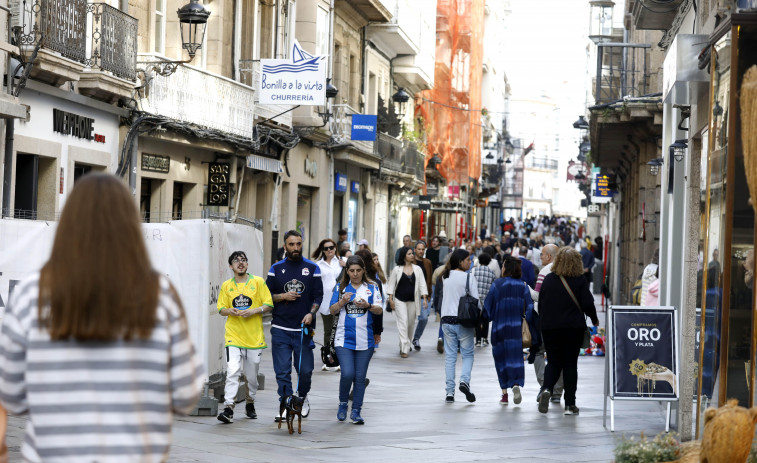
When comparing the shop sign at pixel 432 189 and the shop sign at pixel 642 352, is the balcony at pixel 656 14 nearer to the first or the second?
the shop sign at pixel 642 352

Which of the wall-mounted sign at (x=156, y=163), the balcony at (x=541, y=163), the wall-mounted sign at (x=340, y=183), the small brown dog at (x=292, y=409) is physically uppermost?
the balcony at (x=541, y=163)

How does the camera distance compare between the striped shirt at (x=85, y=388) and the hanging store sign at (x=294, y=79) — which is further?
the hanging store sign at (x=294, y=79)

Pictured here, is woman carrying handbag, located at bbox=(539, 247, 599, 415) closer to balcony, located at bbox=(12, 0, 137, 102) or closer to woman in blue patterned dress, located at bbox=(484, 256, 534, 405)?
woman in blue patterned dress, located at bbox=(484, 256, 534, 405)

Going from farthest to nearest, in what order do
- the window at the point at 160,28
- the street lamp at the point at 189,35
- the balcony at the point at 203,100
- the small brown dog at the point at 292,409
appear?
the window at the point at 160,28 → the balcony at the point at 203,100 → the street lamp at the point at 189,35 → the small brown dog at the point at 292,409

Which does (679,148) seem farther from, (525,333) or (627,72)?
(627,72)

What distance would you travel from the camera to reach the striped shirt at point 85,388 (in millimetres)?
3541

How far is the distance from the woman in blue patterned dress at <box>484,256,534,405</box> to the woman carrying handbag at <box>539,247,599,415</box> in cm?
76

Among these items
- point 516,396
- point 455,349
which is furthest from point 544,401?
point 455,349

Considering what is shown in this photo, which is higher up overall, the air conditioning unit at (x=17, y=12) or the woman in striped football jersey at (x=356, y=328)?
the air conditioning unit at (x=17, y=12)

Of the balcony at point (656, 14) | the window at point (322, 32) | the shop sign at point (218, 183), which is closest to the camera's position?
the balcony at point (656, 14)

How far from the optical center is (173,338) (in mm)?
3656

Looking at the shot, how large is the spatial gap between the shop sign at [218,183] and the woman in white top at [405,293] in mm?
5567

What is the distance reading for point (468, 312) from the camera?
14.0 metres

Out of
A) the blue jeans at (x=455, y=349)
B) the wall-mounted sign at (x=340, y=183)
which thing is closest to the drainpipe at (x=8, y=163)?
the blue jeans at (x=455, y=349)
